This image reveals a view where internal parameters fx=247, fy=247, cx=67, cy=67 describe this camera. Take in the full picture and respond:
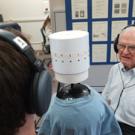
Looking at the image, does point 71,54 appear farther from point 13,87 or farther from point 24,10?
point 24,10

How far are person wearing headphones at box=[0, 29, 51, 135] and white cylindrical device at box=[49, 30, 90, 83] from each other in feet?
0.51

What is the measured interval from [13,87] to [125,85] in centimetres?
123

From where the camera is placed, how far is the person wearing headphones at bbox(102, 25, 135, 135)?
64.1 inches

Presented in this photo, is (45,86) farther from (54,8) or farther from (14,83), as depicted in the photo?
(54,8)

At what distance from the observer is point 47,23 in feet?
15.9

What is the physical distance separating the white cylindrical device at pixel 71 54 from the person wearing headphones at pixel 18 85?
0.15 meters

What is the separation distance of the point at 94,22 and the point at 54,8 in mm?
424

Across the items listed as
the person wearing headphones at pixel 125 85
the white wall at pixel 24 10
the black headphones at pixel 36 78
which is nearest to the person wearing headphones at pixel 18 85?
the black headphones at pixel 36 78

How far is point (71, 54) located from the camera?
0.82 meters

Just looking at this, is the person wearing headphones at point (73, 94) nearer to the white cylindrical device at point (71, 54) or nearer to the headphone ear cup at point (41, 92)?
the white cylindrical device at point (71, 54)

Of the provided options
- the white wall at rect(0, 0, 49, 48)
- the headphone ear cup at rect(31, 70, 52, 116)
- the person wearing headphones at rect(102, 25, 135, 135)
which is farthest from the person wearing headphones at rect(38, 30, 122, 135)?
the white wall at rect(0, 0, 49, 48)

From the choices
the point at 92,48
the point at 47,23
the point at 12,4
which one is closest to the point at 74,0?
the point at 92,48

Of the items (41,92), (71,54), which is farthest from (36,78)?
(71,54)

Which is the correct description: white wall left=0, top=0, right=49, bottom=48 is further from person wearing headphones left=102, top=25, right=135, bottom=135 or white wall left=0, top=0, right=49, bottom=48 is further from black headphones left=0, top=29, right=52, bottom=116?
black headphones left=0, top=29, right=52, bottom=116
